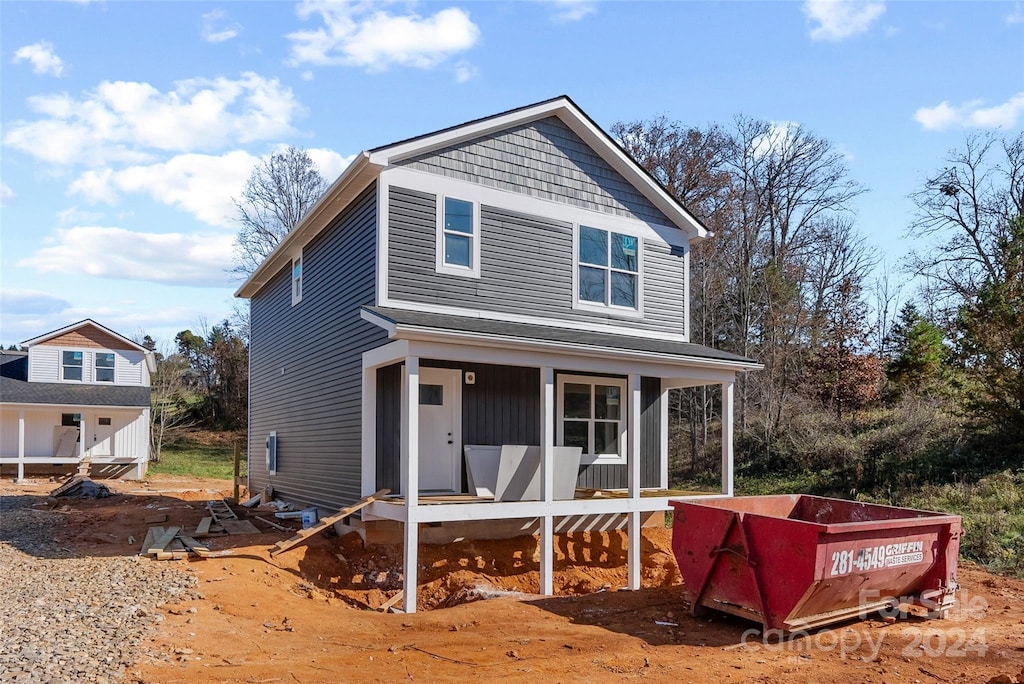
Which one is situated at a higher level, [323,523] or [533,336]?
[533,336]

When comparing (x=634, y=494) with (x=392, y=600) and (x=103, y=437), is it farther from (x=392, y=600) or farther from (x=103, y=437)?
(x=103, y=437)

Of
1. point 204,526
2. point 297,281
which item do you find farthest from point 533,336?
point 297,281

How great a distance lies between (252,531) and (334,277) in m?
4.70

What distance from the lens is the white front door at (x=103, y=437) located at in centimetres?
3006

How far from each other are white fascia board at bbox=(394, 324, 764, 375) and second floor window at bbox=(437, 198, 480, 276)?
7.13 ft

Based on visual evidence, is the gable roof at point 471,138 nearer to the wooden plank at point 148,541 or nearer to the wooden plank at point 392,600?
the wooden plank at point 148,541

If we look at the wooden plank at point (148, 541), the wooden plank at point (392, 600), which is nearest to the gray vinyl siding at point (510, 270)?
the wooden plank at point (392, 600)

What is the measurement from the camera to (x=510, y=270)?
13.6 metres

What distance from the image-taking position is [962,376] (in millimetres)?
18016

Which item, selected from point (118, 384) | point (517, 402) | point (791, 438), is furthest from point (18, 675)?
point (118, 384)

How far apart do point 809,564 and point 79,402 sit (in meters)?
28.3

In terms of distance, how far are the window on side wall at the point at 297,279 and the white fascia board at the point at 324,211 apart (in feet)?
0.65

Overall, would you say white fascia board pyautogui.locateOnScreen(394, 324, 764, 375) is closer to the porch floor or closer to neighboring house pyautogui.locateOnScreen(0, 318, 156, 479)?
the porch floor

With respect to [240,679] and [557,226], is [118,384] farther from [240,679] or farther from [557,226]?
[240,679]
